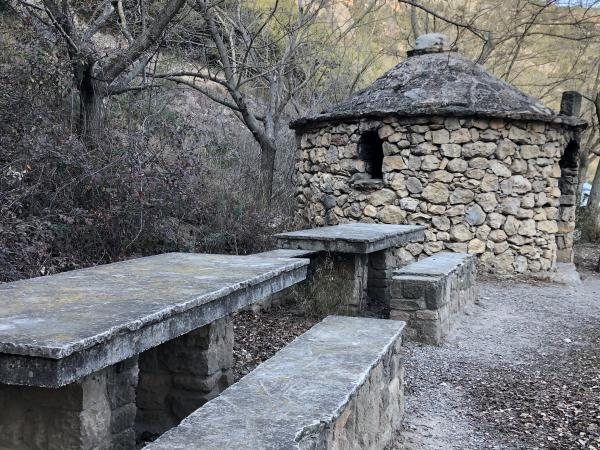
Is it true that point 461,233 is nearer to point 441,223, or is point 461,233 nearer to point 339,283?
point 441,223

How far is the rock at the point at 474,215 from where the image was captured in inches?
356

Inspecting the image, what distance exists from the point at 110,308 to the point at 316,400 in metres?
0.93

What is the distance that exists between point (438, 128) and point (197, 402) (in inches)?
263

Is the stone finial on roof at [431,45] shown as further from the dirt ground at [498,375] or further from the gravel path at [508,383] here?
the gravel path at [508,383]

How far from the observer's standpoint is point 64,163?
228 inches

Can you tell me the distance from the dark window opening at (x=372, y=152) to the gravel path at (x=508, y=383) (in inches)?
132

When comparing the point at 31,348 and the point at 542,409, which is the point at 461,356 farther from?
the point at 31,348

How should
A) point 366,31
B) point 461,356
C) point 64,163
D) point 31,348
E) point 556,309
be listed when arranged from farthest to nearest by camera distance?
point 366,31
point 556,309
point 64,163
point 461,356
point 31,348

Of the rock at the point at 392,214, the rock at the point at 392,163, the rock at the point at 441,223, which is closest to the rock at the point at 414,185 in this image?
the rock at the point at 392,163

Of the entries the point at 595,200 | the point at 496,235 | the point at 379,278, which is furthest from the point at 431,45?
the point at 595,200

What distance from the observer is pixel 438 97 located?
30.1ft

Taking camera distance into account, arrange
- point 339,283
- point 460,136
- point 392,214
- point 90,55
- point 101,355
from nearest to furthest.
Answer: point 101,355
point 339,283
point 90,55
point 460,136
point 392,214

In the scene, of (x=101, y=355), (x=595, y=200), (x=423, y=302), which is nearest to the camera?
(x=101, y=355)

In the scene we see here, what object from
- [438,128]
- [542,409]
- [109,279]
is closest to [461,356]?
[542,409]
